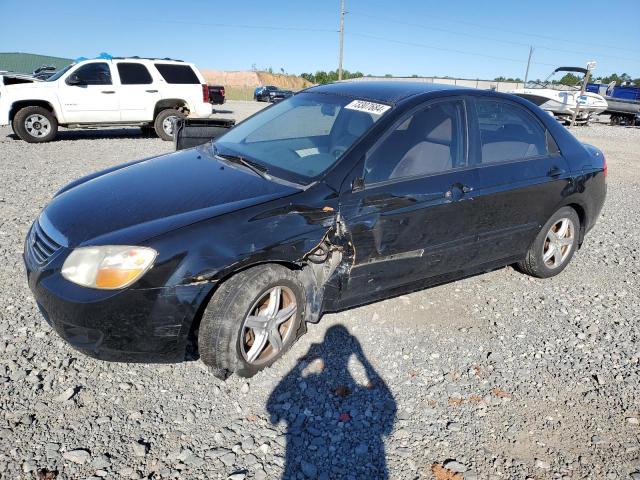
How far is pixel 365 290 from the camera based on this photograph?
304 centimetres

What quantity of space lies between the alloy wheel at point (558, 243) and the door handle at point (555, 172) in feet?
1.50

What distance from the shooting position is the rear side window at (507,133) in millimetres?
3502

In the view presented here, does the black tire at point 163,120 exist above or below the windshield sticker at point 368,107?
below

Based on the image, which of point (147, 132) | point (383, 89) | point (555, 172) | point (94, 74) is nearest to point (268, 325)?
point (383, 89)

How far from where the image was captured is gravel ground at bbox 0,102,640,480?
219 cm

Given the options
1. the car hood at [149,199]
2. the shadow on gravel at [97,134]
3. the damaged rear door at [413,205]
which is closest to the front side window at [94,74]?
the shadow on gravel at [97,134]

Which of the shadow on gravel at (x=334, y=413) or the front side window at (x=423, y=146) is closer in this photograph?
the shadow on gravel at (x=334, y=413)

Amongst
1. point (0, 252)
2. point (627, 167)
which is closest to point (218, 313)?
point (0, 252)

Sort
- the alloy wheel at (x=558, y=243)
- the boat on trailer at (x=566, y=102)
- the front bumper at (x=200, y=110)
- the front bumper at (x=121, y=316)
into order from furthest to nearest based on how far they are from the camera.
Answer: the boat on trailer at (x=566, y=102), the front bumper at (x=200, y=110), the alloy wheel at (x=558, y=243), the front bumper at (x=121, y=316)

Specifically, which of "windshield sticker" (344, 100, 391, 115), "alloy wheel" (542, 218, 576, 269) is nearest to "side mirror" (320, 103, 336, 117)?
"windshield sticker" (344, 100, 391, 115)

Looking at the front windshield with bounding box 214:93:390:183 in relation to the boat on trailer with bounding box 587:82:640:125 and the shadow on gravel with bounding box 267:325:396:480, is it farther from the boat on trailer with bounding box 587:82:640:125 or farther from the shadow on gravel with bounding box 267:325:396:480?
the boat on trailer with bounding box 587:82:640:125

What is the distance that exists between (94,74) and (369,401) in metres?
10.6

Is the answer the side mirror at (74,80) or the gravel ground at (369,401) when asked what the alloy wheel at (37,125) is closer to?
the side mirror at (74,80)

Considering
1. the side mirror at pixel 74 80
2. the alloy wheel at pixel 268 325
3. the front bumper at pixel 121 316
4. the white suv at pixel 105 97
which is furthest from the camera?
the side mirror at pixel 74 80
